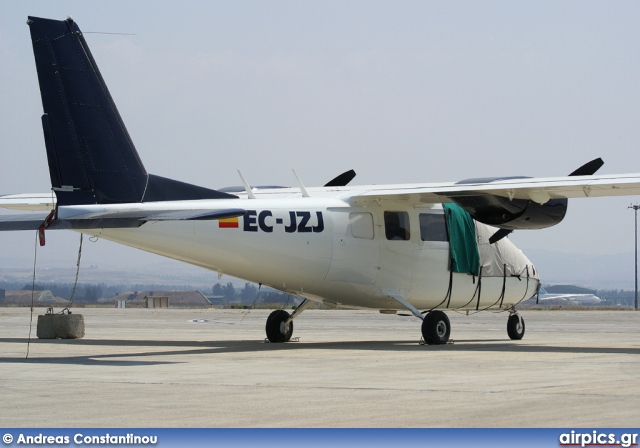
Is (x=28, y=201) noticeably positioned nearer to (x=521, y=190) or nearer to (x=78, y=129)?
(x=78, y=129)

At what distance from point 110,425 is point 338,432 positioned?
7.75ft

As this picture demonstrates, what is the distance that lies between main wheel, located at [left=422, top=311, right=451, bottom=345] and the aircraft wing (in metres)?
2.76

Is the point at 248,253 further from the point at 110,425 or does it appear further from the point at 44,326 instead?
the point at 110,425

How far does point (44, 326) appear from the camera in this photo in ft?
86.7

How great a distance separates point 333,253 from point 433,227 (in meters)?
3.33

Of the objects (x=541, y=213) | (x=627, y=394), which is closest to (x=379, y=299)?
(x=541, y=213)

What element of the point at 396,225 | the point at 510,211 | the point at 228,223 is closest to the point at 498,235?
the point at 510,211

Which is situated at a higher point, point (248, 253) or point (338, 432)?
point (248, 253)

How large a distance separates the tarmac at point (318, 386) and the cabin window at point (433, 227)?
10.3 ft

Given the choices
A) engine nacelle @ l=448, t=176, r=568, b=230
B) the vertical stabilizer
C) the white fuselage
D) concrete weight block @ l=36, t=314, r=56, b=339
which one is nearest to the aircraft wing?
engine nacelle @ l=448, t=176, r=568, b=230

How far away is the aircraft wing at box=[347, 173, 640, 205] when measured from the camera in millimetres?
21172

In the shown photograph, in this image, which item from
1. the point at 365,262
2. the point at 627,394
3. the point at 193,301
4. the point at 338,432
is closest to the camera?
the point at 338,432

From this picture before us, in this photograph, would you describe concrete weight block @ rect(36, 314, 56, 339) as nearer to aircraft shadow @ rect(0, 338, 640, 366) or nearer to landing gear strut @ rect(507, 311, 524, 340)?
aircraft shadow @ rect(0, 338, 640, 366)

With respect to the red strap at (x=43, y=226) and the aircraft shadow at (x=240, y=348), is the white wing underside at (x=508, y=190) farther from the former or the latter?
the aircraft shadow at (x=240, y=348)
